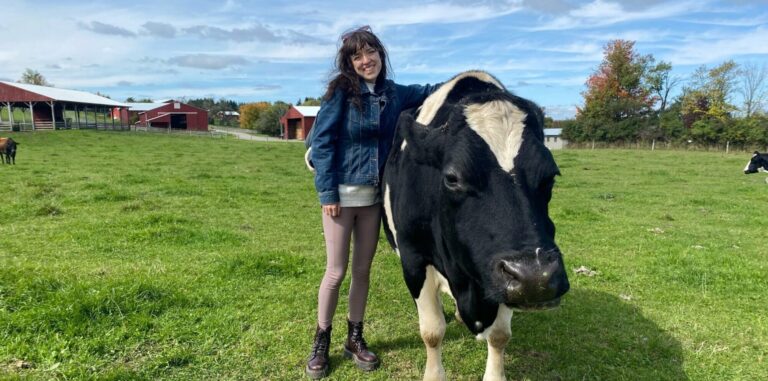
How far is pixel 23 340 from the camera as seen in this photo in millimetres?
3814

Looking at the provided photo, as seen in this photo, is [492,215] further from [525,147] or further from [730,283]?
[730,283]

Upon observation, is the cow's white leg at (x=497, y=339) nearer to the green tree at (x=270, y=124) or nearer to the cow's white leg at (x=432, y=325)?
the cow's white leg at (x=432, y=325)

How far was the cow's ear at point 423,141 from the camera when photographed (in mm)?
2777

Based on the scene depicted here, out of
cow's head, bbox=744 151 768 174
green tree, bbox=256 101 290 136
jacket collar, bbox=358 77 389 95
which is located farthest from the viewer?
green tree, bbox=256 101 290 136

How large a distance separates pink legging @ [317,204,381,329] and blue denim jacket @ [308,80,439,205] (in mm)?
238

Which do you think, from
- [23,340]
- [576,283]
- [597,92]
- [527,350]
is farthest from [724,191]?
[597,92]

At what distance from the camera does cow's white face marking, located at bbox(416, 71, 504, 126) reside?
3169 millimetres

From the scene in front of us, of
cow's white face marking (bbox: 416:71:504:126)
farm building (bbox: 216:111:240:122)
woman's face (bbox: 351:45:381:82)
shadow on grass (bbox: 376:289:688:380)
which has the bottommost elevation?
shadow on grass (bbox: 376:289:688:380)

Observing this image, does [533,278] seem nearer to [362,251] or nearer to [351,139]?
[351,139]

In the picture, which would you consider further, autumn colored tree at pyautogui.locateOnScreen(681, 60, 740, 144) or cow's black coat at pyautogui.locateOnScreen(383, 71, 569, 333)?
autumn colored tree at pyautogui.locateOnScreen(681, 60, 740, 144)

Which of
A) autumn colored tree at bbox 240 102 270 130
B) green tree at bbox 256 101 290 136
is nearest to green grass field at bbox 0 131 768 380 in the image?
green tree at bbox 256 101 290 136

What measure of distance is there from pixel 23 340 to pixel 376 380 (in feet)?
8.99

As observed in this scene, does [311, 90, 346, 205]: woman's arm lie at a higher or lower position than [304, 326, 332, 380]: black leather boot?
higher

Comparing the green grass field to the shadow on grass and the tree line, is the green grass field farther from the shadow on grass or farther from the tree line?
the tree line
